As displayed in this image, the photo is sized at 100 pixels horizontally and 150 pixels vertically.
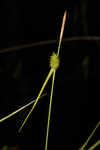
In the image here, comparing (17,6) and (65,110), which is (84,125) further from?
(17,6)

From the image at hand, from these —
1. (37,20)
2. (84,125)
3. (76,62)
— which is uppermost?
(37,20)

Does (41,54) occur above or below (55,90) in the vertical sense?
above

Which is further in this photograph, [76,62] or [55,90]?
[76,62]

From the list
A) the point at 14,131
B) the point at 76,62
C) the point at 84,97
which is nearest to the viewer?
the point at 14,131

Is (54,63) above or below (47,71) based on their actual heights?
above

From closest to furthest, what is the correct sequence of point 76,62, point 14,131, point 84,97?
point 14,131, point 84,97, point 76,62

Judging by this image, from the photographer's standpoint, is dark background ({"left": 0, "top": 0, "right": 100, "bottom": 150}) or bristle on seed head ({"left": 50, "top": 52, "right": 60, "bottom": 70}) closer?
bristle on seed head ({"left": 50, "top": 52, "right": 60, "bottom": 70})

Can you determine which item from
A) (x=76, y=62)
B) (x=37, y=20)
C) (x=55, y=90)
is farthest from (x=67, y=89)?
(x=37, y=20)

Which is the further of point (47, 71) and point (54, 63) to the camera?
point (47, 71)
